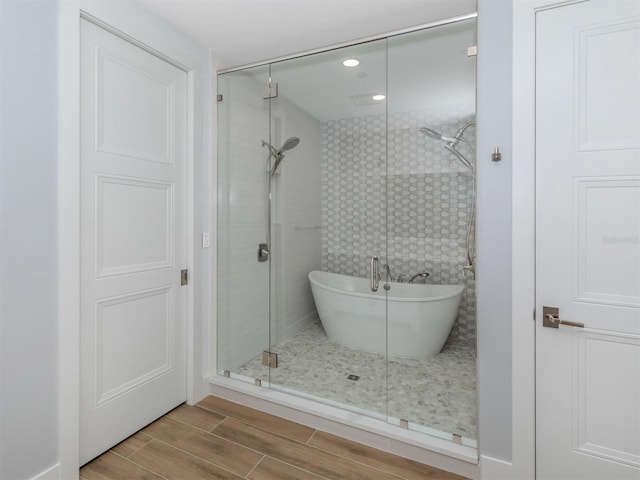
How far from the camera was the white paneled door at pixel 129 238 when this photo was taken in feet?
5.69

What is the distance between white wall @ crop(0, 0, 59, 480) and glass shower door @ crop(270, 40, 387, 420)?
4.18ft

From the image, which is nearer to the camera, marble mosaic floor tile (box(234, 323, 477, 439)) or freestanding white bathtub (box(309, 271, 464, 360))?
marble mosaic floor tile (box(234, 323, 477, 439))

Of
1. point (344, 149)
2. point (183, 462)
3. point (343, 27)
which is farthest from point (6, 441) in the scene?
point (343, 27)

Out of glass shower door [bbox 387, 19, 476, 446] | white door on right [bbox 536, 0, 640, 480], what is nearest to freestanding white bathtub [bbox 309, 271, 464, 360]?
glass shower door [bbox 387, 19, 476, 446]

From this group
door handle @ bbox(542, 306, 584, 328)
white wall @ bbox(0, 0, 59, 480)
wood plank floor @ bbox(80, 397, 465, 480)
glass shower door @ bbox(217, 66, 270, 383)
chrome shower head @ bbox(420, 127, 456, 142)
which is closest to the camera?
white wall @ bbox(0, 0, 59, 480)

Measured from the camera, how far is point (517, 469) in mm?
1572

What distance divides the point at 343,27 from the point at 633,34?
1425mm

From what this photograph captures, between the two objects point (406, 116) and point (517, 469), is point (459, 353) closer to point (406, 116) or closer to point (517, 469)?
point (517, 469)

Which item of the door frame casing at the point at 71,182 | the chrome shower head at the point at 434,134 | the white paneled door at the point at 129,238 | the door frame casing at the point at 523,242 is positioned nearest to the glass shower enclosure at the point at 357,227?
the chrome shower head at the point at 434,134

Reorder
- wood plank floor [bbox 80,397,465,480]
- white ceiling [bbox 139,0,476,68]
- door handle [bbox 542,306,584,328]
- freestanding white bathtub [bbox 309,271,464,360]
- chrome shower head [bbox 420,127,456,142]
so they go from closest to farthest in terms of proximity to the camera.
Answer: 1. door handle [bbox 542,306,584,328]
2. wood plank floor [bbox 80,397,465,480]
3. white ceiling [bbox 139,0,476,68]
4. chrome shower head [bbox 420,127,456,142]
5. freestanding white bathtub [bbox 309,271,464,360]

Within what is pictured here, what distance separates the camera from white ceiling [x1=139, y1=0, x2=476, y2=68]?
186 cm

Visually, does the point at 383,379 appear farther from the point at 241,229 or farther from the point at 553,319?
the point at 241,229

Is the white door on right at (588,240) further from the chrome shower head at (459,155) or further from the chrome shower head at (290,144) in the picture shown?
the chrome shower head at (290,144)

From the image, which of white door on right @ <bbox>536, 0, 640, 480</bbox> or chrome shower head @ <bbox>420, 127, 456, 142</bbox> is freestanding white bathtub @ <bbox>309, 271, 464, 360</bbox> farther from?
chrome shower head @ <bbox>420, 127, 456, 142</bbox>
